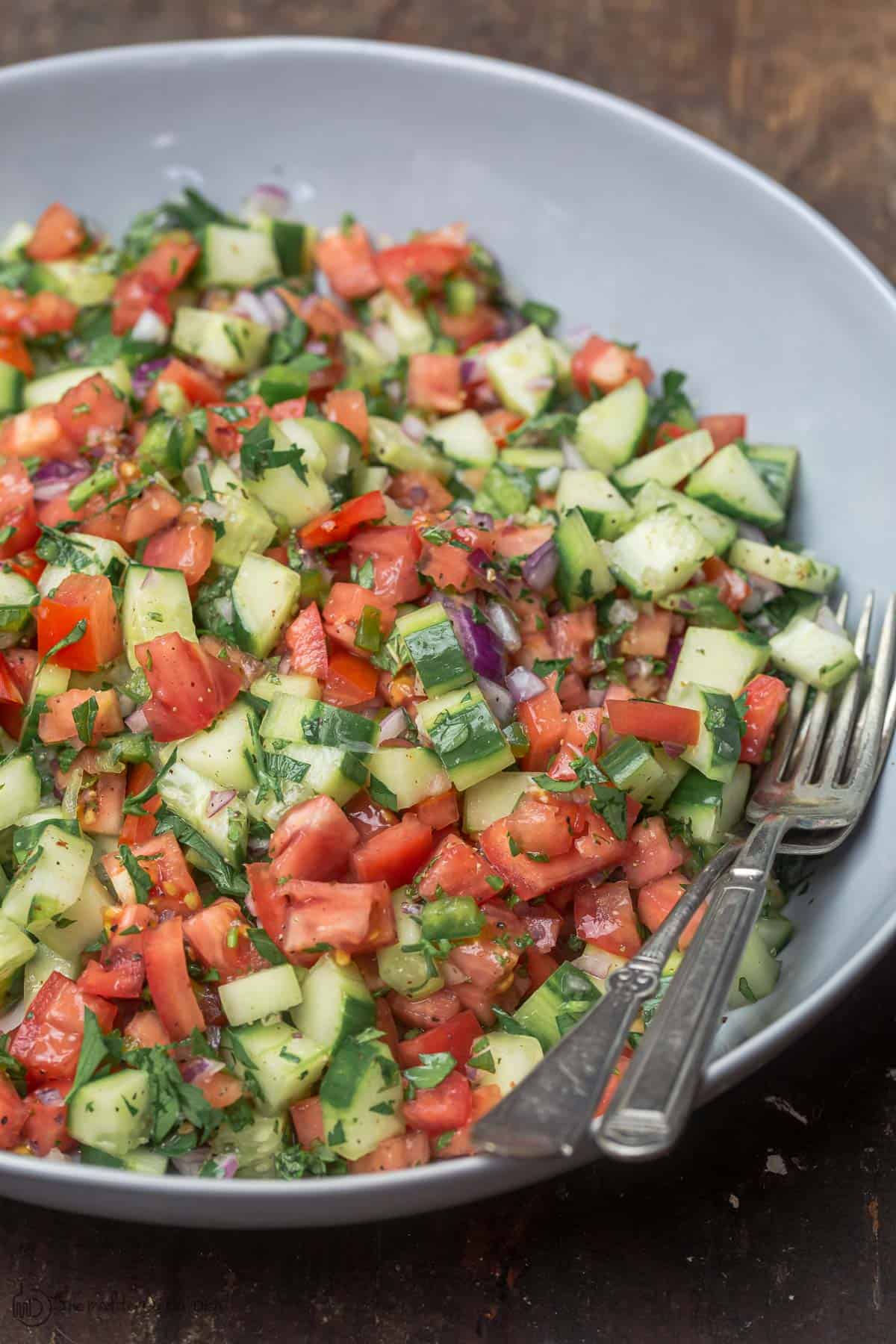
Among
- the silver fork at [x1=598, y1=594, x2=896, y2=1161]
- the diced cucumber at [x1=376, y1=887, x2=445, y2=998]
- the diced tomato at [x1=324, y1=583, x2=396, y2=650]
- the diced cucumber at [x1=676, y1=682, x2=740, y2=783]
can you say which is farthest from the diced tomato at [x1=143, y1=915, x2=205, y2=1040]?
the diced cucumber at [x1=676, y1=682, x2=740, y2=783]

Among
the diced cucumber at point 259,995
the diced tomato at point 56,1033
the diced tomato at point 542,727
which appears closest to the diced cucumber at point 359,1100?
the diced cucumber at point 259,995

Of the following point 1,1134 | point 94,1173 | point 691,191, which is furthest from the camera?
point 691,191

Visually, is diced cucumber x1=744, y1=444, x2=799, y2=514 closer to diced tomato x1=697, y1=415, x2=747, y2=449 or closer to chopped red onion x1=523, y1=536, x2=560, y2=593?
diced tomato x1=697, y1=415, x2=747, y2=449

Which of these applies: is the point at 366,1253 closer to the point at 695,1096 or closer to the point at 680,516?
the point at 695,1096

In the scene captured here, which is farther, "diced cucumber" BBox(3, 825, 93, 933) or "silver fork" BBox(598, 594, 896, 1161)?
"diced cucumber" BBox(3, 825, 93, 933)

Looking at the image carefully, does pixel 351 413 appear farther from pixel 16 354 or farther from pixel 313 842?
pixel 313 842

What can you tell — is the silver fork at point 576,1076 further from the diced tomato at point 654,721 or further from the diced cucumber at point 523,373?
the diced cucumber at point 523,373

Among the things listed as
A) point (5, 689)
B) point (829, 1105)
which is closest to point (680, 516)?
point (829, 1105)
